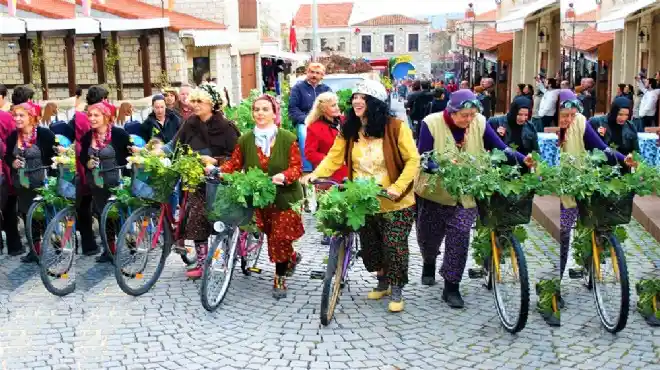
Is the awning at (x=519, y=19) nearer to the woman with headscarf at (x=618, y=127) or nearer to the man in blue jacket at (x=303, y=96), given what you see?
the man in blue jacket at (x=303, y=96)

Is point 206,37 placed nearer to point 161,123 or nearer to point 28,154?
point 161,123

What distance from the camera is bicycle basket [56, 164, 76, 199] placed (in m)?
7.53

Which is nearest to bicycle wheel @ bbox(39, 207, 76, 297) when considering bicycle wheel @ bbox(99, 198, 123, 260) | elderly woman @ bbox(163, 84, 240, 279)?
bicycle wheel @ bbox(99, 198, 123, 260)

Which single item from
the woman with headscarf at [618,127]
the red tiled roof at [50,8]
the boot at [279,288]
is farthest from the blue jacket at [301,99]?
the red tiled roof at [50,8]

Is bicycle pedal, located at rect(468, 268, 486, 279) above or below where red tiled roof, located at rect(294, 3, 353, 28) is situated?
below

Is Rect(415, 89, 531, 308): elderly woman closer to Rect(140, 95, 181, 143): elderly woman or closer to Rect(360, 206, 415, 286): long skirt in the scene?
Rect(360, 206, 415, 286): long skirt

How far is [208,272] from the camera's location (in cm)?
630

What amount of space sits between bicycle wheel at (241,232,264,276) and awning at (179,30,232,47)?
2198 cm

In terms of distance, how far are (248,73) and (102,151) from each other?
3423 cm

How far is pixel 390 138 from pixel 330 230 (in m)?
0.83

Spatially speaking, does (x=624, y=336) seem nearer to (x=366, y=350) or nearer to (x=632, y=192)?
(x=632, y=192)

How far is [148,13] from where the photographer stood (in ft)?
108

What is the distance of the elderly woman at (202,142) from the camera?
286 inches

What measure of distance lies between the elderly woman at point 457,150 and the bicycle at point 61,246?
9.76 feet
